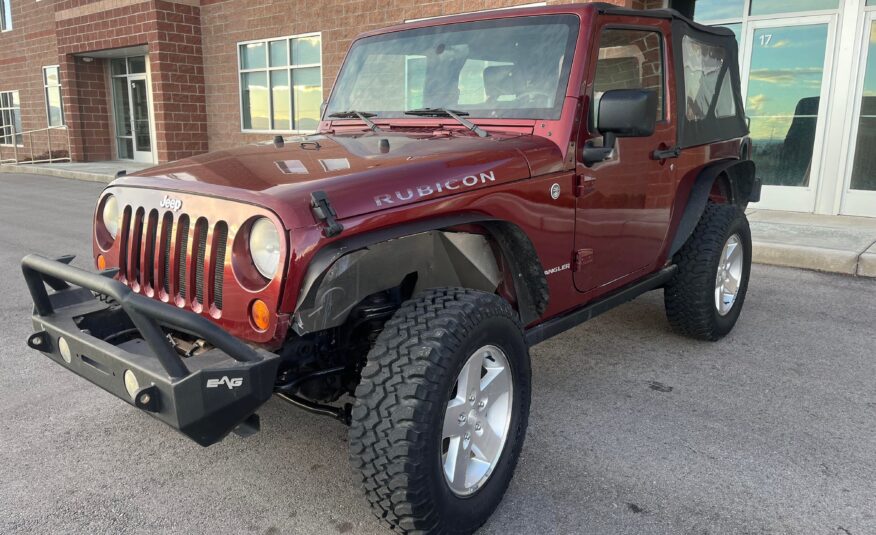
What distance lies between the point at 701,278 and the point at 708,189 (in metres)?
0.58

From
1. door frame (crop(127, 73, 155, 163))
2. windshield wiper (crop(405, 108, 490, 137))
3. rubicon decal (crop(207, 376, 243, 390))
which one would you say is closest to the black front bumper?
rubicon decal (crop(207, 376, 243, 390))

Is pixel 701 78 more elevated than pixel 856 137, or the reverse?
pixel 701 78

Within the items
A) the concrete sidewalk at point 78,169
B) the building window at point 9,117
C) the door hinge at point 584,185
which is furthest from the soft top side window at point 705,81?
the building window at point 9,117

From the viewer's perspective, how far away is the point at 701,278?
433 centimetres

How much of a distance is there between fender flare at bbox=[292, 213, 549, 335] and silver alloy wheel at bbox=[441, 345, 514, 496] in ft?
1.56

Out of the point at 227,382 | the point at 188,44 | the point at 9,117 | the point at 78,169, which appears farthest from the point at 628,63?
the point at 9,117

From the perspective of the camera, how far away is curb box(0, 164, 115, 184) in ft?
52.5

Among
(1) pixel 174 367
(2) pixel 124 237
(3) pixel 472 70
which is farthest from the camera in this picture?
(3) pixel 472 70

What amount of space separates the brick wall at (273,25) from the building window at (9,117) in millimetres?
11416

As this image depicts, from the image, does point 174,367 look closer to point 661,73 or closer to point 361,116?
point 361,116

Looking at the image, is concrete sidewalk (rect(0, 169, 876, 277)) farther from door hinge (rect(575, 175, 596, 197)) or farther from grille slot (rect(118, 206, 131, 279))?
door hinge (rect(575, 175, 596, 197))

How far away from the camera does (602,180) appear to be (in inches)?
135

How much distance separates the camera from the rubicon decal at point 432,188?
2.43 metres

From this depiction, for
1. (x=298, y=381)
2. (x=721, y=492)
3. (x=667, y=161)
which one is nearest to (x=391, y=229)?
(x=298, y=381)
